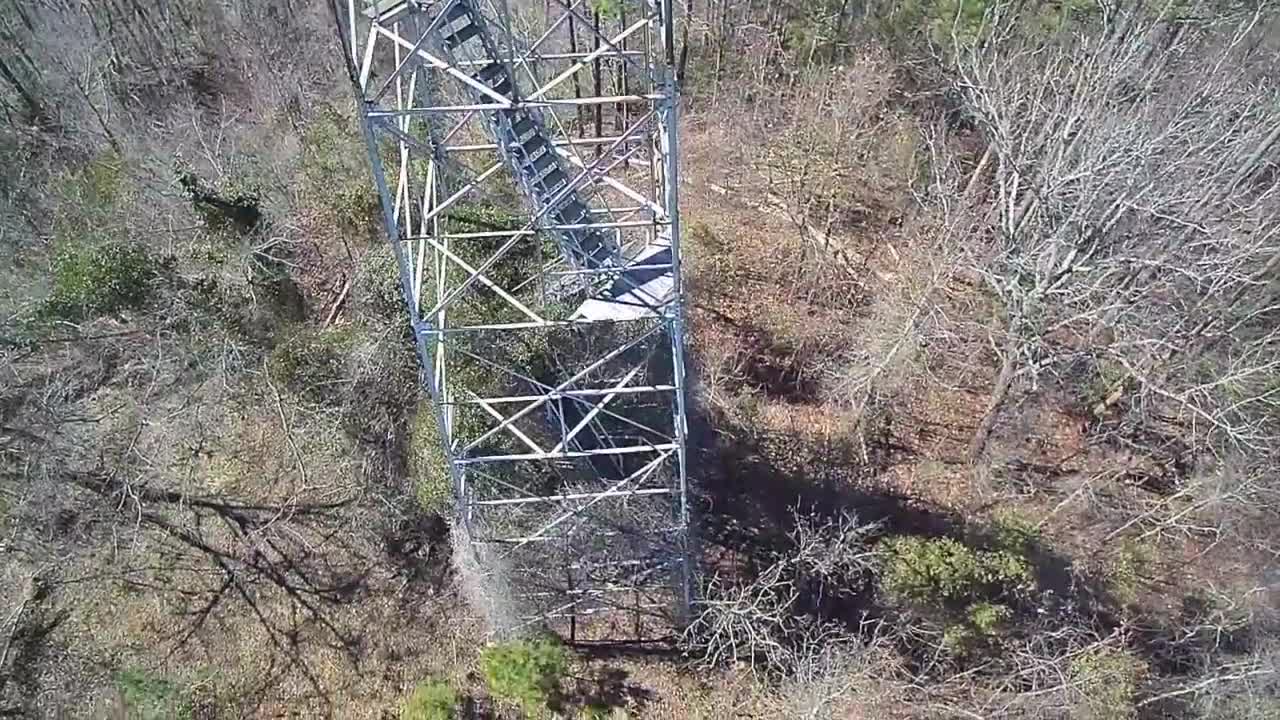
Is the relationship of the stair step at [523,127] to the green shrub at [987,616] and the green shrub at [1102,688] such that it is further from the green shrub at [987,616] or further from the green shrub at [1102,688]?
the green shrub at [1102,688]

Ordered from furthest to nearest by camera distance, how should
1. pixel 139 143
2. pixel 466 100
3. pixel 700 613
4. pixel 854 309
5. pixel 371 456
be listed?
pixel 139 143 < pixel 854 309 < pixel 371 456 < pixel 700 613 < pixel 466 100

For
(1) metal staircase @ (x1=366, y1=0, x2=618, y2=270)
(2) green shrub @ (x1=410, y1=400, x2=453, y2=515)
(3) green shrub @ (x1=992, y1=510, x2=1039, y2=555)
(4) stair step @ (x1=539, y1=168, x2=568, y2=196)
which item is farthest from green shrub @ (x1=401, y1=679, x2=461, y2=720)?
(3) green shrub @ (x1=992, y1=510, x2=1039, y2=555)

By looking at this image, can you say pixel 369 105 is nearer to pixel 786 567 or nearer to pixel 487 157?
pixel 786 567

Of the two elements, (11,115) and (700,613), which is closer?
(700,613)

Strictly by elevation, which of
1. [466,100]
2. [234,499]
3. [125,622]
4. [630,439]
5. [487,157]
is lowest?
[125,622]

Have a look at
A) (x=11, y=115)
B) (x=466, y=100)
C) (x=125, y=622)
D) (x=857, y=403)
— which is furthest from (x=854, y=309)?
(x=11, y=115)

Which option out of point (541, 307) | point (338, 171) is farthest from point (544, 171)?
point (338, 171)

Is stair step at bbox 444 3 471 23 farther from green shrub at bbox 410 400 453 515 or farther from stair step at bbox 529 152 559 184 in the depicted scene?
green shrub at bbox 410 400 453 515

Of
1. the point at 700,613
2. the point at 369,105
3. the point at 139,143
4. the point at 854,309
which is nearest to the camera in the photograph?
the point at 369,105
